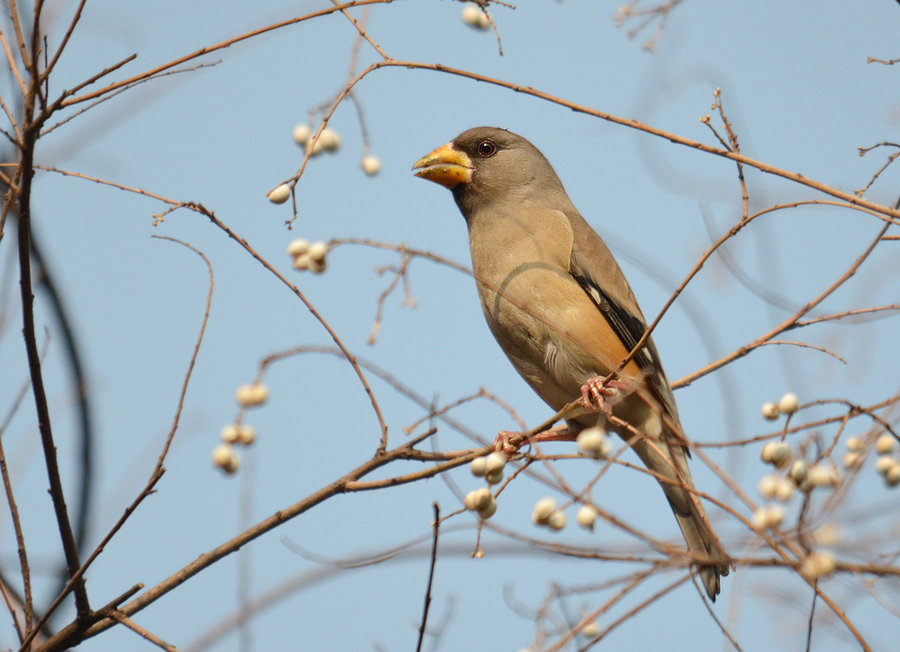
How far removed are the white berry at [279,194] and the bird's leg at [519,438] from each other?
144cm

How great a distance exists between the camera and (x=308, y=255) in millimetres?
3195

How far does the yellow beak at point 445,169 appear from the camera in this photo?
5496 millimetres

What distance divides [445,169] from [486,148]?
35 cm

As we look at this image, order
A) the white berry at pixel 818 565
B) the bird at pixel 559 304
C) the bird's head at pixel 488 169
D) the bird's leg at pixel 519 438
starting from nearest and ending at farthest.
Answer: the white berry at pixel 818 565, the bird's leg at pixel 519 438, the bird at pixel 559 304, the bird's head at pixel 488 169

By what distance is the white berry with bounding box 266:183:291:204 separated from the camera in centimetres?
299

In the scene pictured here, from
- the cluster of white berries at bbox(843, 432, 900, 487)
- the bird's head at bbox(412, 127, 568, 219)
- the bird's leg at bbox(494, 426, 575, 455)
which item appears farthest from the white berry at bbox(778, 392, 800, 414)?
the bird's head at bbox(412, 127, 568, 219)

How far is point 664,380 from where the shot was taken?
16.5 ft

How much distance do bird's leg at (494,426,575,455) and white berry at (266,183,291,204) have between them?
4.73 ft

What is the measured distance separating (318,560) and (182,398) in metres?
0.84

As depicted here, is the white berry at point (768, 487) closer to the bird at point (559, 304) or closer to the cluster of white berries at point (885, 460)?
the cluster of white berries at point (885, 460)

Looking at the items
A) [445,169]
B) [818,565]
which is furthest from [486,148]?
[818,565]

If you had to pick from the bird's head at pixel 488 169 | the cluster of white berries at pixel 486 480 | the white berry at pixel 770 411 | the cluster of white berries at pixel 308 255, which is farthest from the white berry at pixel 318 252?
the bird's head at pixel 488 169

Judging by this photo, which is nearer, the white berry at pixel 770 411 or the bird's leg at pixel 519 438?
the white berry at pixel 770 411

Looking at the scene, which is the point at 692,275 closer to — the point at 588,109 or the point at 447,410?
the point at 588,109
